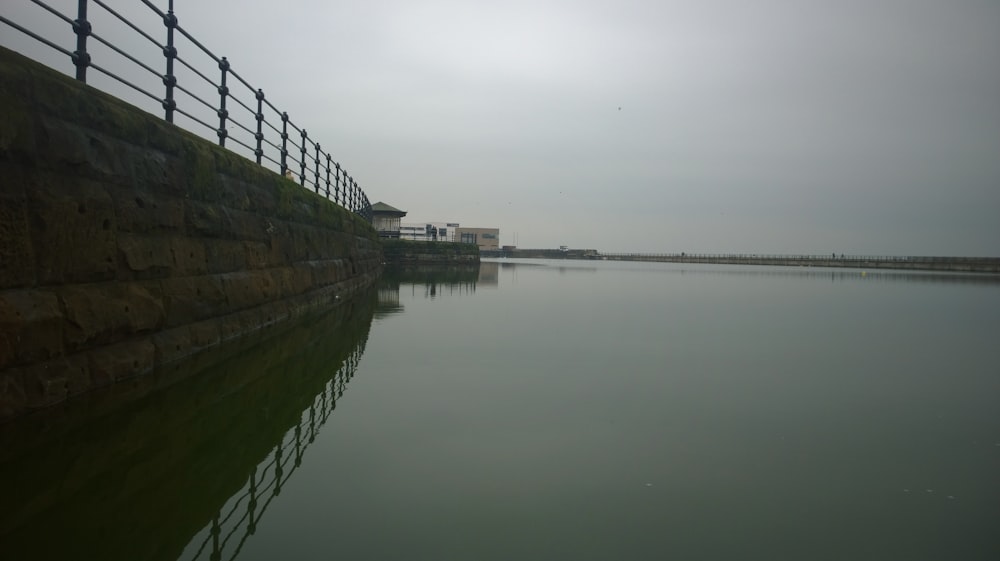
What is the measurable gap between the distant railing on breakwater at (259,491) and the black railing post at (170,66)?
341 centimetres

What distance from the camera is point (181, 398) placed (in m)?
4.64

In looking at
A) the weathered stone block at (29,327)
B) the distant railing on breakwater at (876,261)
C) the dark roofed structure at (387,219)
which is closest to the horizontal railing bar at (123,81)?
the weathered stone block at (29,327)

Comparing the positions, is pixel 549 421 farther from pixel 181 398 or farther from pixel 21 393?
pixel 21 393

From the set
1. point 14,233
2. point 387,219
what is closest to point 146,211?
point 14,233

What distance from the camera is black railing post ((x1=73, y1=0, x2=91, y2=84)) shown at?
481cm

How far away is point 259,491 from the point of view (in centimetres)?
319

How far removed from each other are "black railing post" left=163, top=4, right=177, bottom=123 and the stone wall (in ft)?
0.78

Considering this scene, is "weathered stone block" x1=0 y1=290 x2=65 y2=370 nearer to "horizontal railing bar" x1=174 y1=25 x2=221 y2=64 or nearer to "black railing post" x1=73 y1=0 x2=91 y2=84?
"black railing post" x1=73 y1=0 x2=91 y2=84

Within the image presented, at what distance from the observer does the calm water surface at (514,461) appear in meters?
2.72

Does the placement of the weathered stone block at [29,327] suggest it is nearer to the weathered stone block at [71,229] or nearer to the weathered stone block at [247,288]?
the weathered stone block at [71,229]

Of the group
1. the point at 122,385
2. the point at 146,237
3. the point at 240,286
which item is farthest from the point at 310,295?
the point at 122,385

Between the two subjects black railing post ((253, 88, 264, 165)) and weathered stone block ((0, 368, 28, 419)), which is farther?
black railing post ((253, 88, 264, 165))

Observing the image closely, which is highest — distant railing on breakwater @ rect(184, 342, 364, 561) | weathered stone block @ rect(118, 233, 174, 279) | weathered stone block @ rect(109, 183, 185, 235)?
weathered stone block @ rect(109, 183, 185, 235)

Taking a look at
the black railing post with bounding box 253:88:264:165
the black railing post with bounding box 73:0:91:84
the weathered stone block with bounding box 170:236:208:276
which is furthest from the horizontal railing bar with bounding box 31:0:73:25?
the black railing post with bounding box 253:88:264:165
